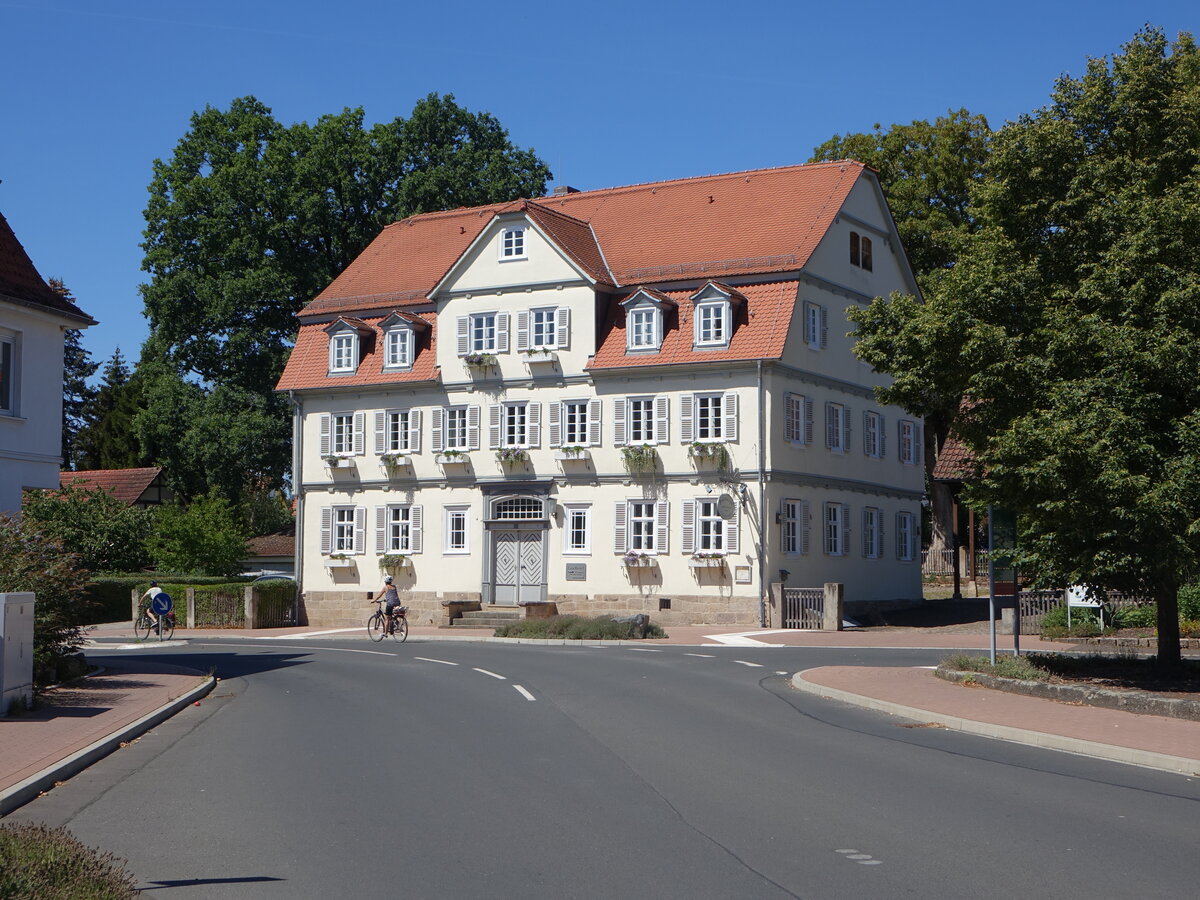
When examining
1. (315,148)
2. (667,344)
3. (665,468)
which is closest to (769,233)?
(667,344)

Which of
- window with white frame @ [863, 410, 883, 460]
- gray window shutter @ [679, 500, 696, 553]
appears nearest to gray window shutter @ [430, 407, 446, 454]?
gray window shutter @ [679, 500, 696, 553]

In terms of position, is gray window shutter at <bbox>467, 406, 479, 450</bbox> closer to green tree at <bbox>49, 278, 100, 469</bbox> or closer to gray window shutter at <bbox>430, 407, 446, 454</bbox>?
gray window shutter at <bbox>430, 407, 446, 454</bbox>

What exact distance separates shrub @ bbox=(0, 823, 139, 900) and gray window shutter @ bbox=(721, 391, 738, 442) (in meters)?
31.8

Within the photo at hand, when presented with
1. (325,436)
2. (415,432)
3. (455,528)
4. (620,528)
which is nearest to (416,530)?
(455,528)

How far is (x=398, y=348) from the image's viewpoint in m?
45.4

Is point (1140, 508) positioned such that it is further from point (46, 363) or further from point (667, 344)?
point (667, 344)

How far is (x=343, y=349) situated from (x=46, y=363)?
25726 millimetres

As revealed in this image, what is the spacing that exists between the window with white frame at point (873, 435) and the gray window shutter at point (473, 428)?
1233 cm

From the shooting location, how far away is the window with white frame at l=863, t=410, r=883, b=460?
145 ft

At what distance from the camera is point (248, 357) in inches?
2218

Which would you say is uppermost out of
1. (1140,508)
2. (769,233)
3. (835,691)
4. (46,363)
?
(769,233)

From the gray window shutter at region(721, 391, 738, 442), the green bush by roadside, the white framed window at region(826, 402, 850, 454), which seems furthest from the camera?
the white framed window at region(826, 402, 850, 454)

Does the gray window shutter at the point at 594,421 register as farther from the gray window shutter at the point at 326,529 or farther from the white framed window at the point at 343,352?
the gray window shutter at the point at 326,529

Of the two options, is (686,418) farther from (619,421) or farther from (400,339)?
(400,339)
